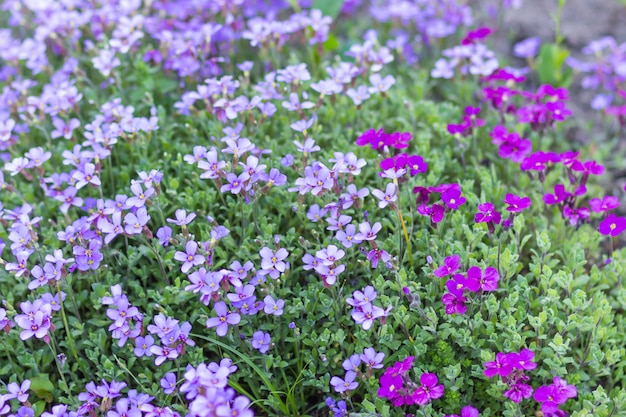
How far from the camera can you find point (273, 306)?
3354mm

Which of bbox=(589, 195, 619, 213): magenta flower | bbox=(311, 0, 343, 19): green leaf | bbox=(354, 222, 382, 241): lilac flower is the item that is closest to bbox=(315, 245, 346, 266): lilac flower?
bbox=(354, 222, 382, 241): lilac flower

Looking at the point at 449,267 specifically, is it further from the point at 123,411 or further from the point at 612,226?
the point at 123,411

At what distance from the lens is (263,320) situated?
3668 mm

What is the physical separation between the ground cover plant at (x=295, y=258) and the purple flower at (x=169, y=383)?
0.03ft

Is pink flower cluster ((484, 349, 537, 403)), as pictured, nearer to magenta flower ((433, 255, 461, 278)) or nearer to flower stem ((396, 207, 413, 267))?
magenta flower ((433, 255, 461, 278))

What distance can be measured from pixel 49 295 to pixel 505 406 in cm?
233

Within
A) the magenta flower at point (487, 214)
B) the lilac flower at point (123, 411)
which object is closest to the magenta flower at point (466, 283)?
the magenta flower at point (487, 214)

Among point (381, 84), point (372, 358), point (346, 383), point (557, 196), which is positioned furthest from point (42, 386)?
point (557, 196)

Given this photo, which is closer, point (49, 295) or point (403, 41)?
point (49, 295)

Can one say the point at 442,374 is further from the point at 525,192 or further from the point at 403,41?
the point at 403,41

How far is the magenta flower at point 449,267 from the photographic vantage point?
3293 millimetres

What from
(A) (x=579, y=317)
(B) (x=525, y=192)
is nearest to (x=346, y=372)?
(A) (x=579, y=317)

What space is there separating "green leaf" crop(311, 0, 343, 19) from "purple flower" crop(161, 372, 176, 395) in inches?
141

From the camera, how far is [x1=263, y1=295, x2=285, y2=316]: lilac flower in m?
3.33
